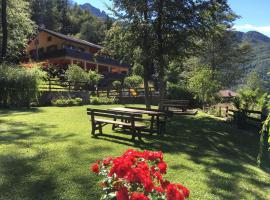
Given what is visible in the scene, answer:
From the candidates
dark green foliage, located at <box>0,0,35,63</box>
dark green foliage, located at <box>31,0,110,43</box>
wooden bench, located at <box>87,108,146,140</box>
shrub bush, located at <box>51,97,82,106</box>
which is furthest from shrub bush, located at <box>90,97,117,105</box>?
dark green foliage, located at <box>31,0,110,43</box>

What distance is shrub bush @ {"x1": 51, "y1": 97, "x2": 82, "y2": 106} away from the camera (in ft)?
73.1

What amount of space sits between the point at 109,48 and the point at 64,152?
1111 centimetres

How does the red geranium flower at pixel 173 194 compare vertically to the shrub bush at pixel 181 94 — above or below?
below

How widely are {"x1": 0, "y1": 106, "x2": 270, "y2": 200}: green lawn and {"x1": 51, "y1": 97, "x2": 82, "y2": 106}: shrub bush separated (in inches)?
339

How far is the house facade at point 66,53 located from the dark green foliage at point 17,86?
71.5 ft

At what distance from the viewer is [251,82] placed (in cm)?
6556

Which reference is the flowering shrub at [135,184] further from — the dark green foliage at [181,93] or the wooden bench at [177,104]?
the dark green foliage at [181,93]

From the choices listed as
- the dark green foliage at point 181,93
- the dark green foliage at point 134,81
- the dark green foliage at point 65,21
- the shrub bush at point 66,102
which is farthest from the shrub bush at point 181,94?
the dark green foliage at point 65,21

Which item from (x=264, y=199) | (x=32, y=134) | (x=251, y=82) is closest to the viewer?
(x=264, y=199)

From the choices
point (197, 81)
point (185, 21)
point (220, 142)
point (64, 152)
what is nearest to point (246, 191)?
point (64, 152)

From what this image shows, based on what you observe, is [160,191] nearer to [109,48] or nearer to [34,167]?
[34,167]

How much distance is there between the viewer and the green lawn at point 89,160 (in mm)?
6460

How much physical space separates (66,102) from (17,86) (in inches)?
153

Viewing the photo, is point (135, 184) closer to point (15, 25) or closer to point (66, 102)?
point (66, 102)
